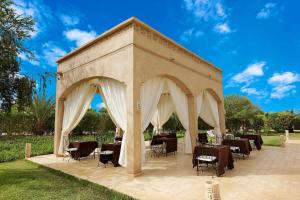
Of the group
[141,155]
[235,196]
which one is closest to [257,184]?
[235,196]

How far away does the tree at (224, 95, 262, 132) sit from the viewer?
2264 cm

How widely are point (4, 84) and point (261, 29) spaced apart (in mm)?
25188

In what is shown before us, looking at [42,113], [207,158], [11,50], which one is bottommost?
[207,158]

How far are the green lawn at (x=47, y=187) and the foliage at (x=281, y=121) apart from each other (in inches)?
1023

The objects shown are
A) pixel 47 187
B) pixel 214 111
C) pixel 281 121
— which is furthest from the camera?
pixel 281 121

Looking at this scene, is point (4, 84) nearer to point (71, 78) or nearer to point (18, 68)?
point (18, 68)

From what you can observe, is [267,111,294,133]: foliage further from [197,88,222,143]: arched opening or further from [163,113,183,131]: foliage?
[197,88,222,143]: arched opening

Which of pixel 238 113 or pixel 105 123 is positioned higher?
pixel 238 113

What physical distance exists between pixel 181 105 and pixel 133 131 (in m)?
3.62

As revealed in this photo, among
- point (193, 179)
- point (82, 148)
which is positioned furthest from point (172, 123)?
point (193, 179)

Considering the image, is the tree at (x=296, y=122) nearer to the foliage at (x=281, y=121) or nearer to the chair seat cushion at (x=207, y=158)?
the foliage at (x=281, y=121)

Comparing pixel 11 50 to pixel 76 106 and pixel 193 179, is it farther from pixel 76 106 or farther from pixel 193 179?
pixel 193 179

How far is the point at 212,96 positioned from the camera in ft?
40.4

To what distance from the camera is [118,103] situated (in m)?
6.97
